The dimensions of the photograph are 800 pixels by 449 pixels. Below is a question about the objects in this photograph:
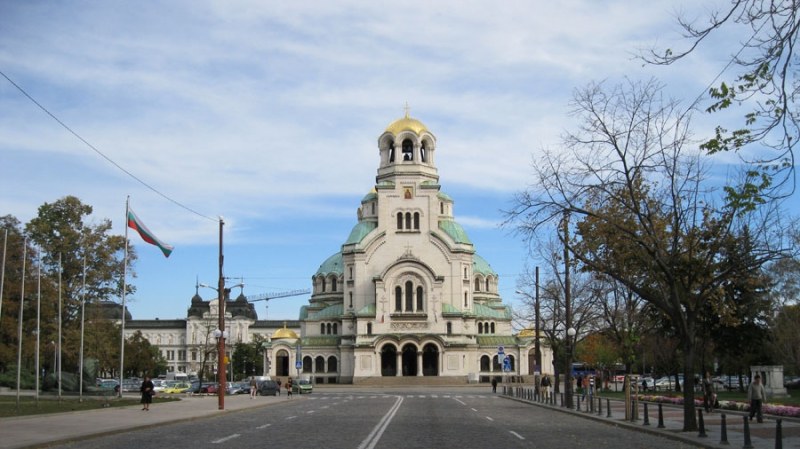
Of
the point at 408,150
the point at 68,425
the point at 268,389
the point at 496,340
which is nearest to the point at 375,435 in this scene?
the point at 68,425

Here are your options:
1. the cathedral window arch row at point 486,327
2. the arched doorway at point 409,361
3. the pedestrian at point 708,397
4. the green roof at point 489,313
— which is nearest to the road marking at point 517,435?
the pedestrian at point 708,397

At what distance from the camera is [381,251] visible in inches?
3962

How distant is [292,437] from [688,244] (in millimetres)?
13468

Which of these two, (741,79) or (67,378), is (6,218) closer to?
(67,378)

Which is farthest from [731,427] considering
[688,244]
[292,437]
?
[292,437]

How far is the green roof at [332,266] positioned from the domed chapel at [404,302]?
363 millimetres

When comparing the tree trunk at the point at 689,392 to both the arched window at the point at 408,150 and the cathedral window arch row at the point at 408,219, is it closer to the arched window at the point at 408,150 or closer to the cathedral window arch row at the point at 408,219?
the cathedral window arch row at the point at 408,219

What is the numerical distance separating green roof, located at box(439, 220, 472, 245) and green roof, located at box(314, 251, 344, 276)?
14.0 metres

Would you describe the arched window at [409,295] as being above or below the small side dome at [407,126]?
below

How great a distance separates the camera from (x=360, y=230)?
10869cm

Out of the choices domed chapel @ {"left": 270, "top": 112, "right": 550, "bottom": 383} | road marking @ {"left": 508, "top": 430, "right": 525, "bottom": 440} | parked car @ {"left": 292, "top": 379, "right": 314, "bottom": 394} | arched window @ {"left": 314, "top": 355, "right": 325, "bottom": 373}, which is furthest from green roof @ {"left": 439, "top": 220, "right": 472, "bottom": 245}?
road marking @ {"left": 508, "top": 430, "right": 525, "bottom": 440}

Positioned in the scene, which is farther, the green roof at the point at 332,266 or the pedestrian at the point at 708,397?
the green roof at the point at 332,266

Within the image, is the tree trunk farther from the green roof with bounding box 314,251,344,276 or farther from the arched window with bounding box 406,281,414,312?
the green roof with bounding box 314,251,344,276

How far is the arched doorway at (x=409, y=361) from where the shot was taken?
3804 inches
